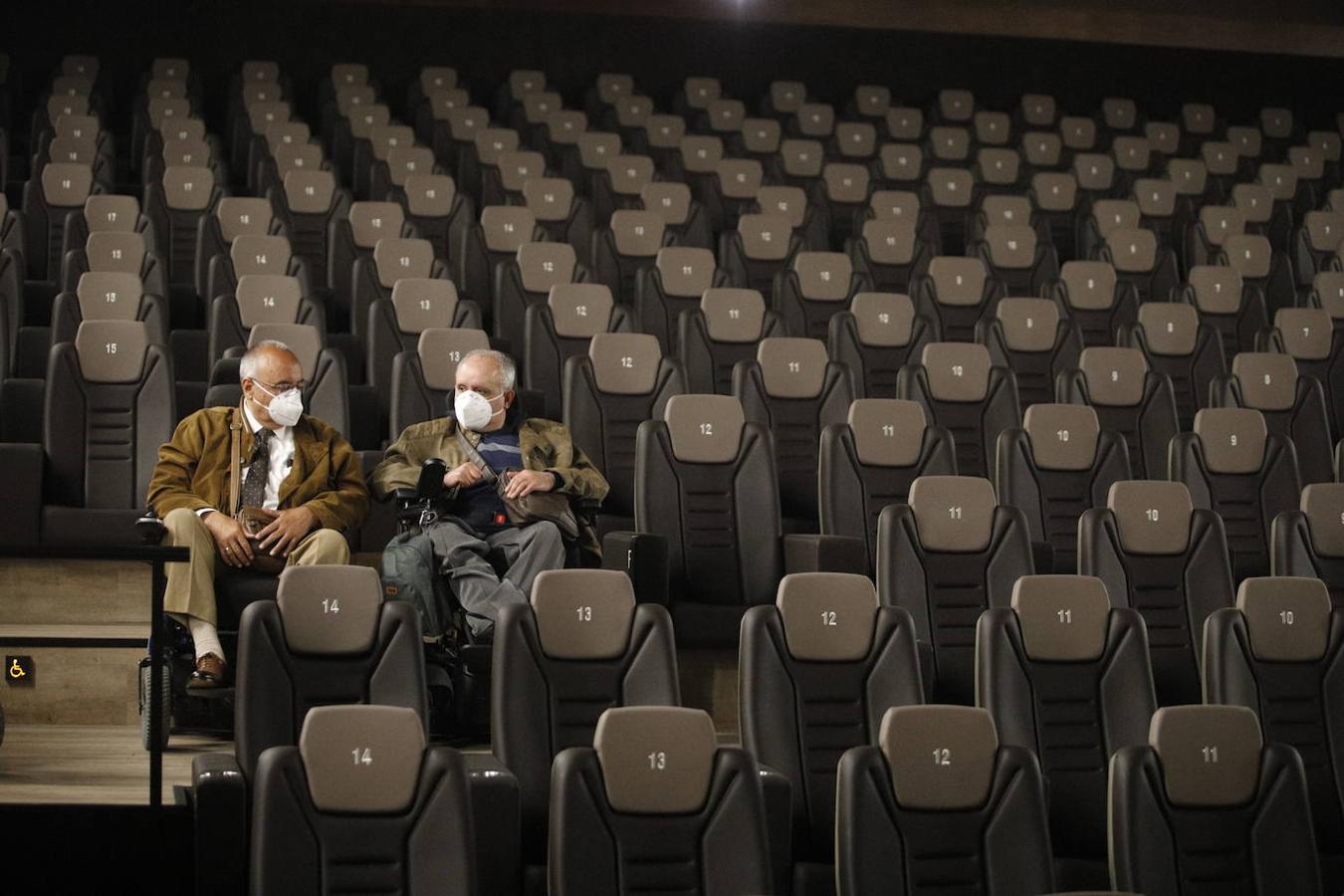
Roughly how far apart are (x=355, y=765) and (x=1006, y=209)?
3.14 metres

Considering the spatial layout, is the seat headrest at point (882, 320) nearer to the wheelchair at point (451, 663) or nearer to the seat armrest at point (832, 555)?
the seat armrest at point (832, 555)

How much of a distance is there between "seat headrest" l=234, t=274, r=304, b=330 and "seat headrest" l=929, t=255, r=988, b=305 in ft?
4.48

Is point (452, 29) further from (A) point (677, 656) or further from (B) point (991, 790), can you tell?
(B) point (991, 790)

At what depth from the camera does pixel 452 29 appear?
5.54 meters

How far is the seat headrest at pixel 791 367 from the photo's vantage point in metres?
3.04

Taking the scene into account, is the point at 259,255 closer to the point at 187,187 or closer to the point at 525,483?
the point at 187,187

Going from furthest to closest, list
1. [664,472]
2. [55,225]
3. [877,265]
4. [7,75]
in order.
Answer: [7,75], [877,265], [55,225], [664,472]

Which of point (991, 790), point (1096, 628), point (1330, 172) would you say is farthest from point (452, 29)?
point (991, 790)

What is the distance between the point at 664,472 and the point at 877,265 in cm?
148

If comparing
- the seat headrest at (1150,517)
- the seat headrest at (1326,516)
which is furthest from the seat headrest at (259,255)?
the seat headrest at (1326,516)

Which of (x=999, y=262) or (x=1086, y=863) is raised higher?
(x=999, y=262)

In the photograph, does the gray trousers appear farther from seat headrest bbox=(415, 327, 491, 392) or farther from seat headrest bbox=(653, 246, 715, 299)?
seat headrest bbox=(653, 246, 715, 299)

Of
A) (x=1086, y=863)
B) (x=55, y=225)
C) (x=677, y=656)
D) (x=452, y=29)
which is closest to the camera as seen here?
(x=1086, y=863)

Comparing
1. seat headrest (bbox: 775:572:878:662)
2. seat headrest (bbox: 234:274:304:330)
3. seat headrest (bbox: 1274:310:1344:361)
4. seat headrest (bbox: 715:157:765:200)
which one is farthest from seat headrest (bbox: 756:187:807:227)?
seat headrest (bbox: 775:572:878:662)
